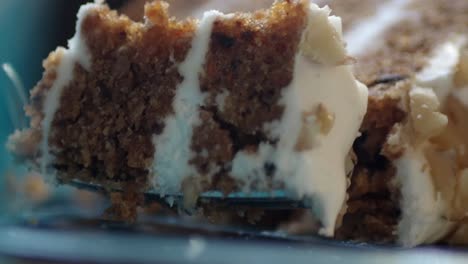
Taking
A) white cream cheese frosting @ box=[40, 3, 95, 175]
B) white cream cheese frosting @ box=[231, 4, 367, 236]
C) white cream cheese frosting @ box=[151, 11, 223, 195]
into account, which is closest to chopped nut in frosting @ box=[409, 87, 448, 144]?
white cream cheese frosting @ box=[231, 4, 367, 236]

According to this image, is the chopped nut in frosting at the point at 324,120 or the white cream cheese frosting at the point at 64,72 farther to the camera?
the white cream cheese frosting at the point at 64,72

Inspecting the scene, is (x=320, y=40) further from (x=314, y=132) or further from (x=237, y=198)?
(x=237, y=198)

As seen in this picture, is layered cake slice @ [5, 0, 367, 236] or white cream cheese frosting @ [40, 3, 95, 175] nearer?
layered cake slice @ [5, 0, 367, 236]

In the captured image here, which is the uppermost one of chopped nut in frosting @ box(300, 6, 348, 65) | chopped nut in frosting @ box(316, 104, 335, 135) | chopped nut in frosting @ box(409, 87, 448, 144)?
chopped nut in frosting @ box(300, 6, 348, 65)

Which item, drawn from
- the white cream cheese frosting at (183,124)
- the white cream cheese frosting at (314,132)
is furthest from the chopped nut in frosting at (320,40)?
the white cream cheese frosting at (183,124)

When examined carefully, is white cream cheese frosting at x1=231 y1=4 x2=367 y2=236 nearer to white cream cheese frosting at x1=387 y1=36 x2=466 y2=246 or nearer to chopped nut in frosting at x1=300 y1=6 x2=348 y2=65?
chopped nut in frosting at x1=300 y1=6 x2=348 y2=65

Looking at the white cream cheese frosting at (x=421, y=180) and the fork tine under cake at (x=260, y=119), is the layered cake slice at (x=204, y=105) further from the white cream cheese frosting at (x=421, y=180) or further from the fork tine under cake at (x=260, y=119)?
the white cream cheese frosting at (x=421, y=180)

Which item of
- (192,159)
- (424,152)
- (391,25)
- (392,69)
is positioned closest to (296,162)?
(192,159)

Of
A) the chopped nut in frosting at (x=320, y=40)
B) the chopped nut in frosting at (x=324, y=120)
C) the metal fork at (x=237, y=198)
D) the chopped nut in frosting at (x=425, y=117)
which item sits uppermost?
the chopped nut in frosting at (x=320, y=40)
